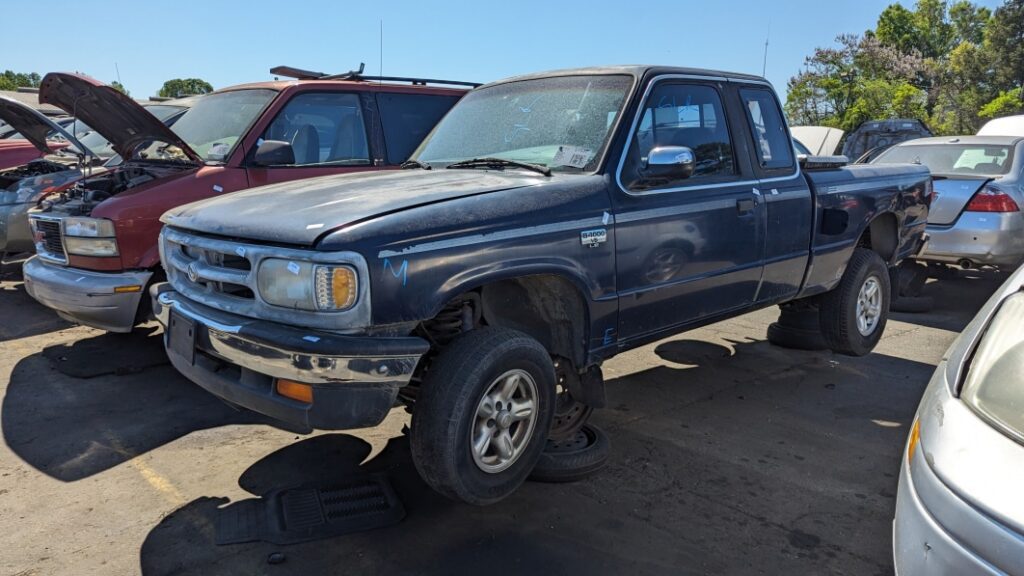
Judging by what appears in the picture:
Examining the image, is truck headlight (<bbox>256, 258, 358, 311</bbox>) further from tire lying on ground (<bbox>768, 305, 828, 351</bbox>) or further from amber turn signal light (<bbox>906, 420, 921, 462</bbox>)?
tire lying on ground (<bbox>768, 305, 828, 351</bbox>)

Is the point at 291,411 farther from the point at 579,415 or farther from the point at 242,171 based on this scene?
the point at 242,171

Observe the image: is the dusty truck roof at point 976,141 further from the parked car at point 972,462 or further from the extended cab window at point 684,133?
the parked car at point 972,462

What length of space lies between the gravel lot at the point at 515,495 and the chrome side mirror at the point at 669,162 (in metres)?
1.54

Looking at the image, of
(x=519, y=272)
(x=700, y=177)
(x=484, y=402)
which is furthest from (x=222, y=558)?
(x=700, y=177)

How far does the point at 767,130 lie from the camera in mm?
4801

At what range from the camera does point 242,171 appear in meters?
5.29

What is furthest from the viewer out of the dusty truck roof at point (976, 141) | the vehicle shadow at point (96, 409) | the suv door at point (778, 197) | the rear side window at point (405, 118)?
the dusty truck roof at point (976, 141)

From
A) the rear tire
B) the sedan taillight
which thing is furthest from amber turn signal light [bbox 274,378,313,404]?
the sedan taillight

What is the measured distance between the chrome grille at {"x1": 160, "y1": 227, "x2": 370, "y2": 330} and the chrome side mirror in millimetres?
1640

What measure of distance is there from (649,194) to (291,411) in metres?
2.05

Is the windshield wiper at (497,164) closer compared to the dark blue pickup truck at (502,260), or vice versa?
the dark blue pickup truck at (502,260)

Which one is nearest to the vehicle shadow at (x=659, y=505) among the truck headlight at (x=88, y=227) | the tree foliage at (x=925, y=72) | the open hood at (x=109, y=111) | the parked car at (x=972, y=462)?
the parked car at (x=972, y=462)

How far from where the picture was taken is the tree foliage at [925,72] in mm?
33025

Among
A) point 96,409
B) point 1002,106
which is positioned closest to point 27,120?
point 96,409
